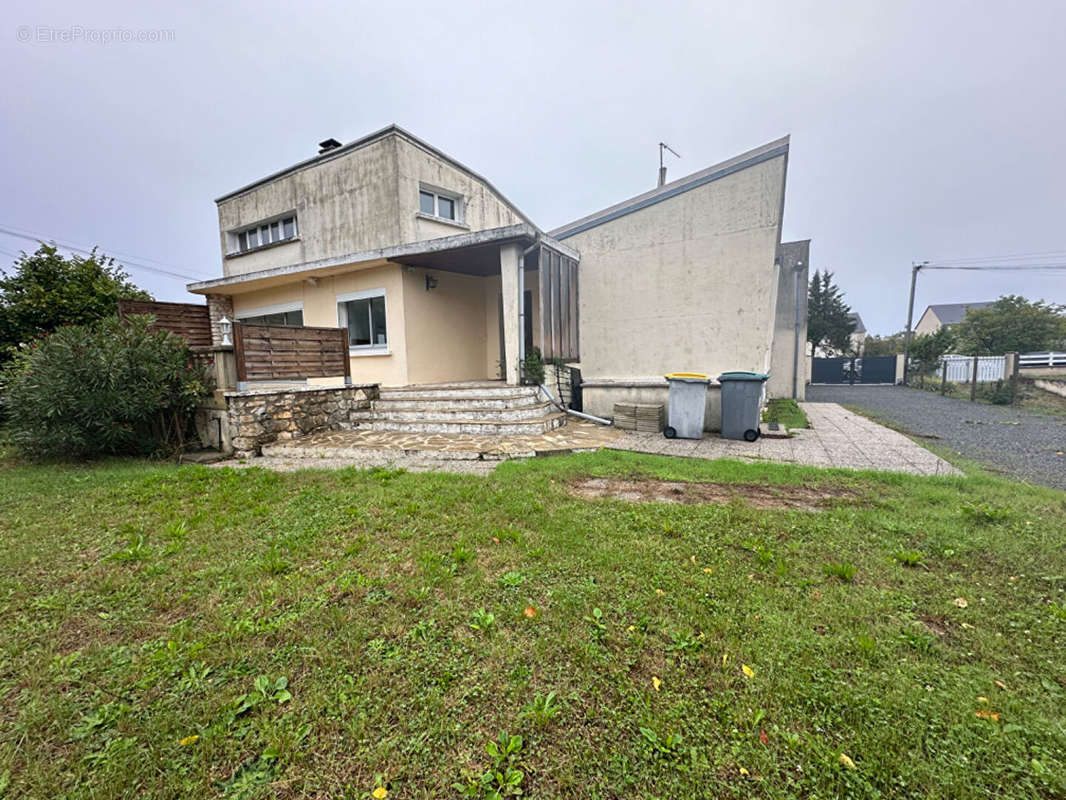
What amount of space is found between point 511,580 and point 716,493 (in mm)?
2649

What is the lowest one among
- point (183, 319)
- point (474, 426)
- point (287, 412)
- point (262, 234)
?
point (474, 426)

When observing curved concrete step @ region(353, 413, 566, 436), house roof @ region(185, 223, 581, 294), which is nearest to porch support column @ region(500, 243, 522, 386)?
house roof @ region(185, 223, 581, 294)

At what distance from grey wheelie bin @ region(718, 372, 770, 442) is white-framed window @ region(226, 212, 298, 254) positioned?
1418 centimetres

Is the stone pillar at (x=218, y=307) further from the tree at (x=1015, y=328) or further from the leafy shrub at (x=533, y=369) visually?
the tree at (x=1015, y=328)

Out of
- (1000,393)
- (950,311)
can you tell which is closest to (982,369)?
(1000,393)

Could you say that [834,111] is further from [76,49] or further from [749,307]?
[76,49]

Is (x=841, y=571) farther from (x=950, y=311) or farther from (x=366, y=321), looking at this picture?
(x=950, y=311)

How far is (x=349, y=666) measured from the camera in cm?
187

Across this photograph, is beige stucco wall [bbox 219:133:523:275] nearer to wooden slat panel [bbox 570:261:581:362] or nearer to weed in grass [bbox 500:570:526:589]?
wooden slat panel [bbox 570:261:581:362]

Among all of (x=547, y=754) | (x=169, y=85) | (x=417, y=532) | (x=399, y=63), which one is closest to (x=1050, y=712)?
(x=547, y=754)

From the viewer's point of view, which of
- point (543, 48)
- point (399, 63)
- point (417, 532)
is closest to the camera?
point (417, 532)

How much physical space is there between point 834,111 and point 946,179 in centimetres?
1524

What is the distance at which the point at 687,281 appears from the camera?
31.3ft

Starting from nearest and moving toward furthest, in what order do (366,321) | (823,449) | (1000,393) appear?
1. (823,449)
2. (366,321)
3. (1000,393)
